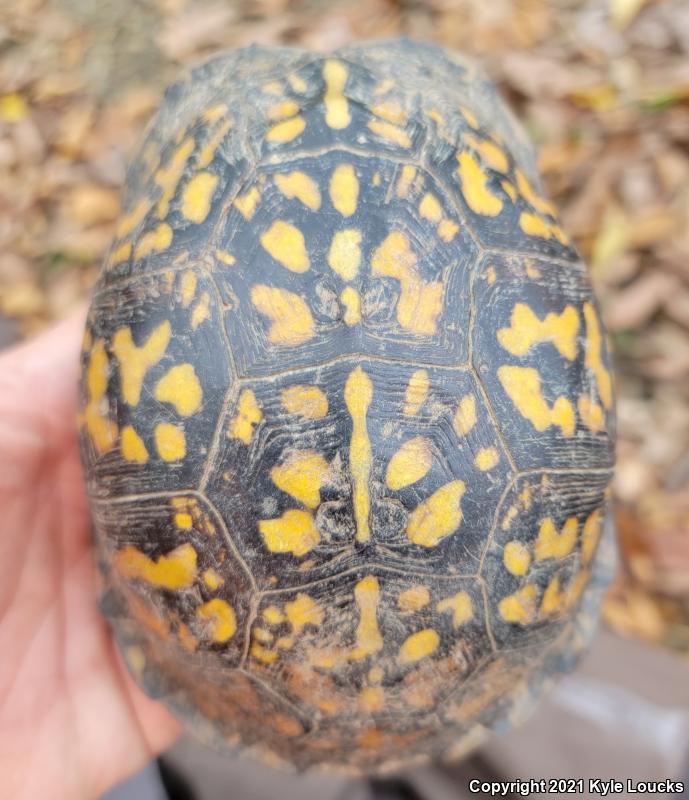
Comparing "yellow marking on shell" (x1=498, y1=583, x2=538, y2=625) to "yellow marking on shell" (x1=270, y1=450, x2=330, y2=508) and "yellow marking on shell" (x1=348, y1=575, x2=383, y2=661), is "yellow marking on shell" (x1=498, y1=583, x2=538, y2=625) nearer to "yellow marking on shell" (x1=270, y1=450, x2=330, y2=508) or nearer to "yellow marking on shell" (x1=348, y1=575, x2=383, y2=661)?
"yellow marking on shell" (x1=348, y1=575, x2=383, y2=661)

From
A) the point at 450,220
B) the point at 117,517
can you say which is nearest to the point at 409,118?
the point at 450,220

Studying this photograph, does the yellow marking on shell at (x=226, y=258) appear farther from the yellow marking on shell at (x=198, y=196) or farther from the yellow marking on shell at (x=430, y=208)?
the yellow marking on shell at (x=430, y=208)

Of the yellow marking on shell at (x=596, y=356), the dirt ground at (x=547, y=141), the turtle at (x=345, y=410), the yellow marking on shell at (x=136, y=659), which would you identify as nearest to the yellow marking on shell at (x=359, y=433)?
the turtle at (x=345, y=410)

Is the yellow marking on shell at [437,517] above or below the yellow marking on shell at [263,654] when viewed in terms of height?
above

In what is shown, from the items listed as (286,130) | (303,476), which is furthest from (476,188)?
(303,476)

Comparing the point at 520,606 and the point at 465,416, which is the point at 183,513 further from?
the point at 520,606

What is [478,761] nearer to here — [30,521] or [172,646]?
[172,646]

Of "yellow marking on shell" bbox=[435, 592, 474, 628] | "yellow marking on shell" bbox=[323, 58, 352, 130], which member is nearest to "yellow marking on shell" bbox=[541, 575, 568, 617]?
"yellow marking on shell" bbox=[435, 592, 474, 628]
